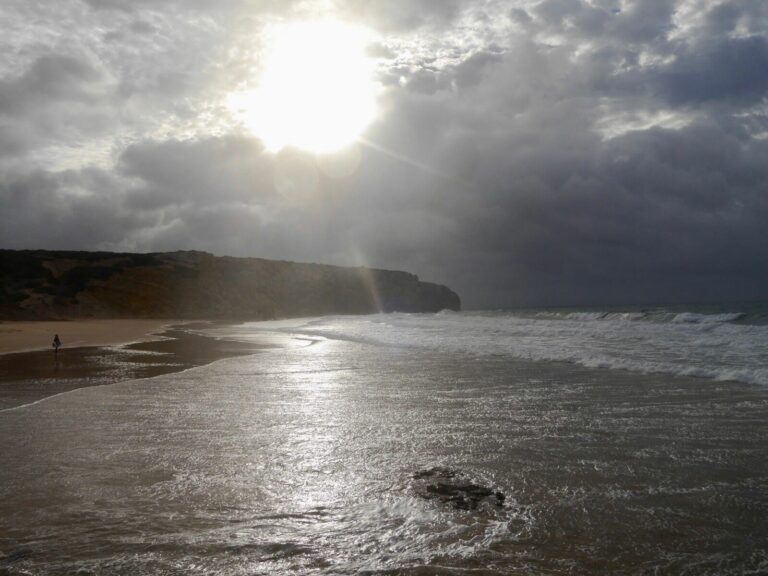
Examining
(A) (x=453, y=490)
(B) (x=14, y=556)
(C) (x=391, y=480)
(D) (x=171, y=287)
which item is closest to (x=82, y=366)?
(B) (x=14, y=556)

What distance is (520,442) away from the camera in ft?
20.8

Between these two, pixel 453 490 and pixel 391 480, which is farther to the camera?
pixel 391 480

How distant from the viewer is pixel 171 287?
3036 inches

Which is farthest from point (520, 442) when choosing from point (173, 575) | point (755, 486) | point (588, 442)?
point (173, 575)

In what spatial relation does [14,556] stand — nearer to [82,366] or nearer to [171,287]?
[82,366]

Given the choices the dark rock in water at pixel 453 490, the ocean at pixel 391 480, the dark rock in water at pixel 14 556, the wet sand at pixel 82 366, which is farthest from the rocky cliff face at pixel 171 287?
the dark rock in water at pixel 453 490

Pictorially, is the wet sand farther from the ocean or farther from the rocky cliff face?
the rocky cliff face

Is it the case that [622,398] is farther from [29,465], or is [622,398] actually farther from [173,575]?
[29,465]

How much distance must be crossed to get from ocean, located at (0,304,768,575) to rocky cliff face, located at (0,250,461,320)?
5764 centimetres

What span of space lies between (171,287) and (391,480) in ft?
256

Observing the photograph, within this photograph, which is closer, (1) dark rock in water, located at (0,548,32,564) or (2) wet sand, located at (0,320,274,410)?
(1) dark rock in water, located at (0,548,32,564)

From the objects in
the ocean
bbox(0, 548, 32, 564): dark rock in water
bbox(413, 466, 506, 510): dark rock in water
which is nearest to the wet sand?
the ocean

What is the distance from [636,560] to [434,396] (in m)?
6.15

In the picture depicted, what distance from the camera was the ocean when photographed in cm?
361
